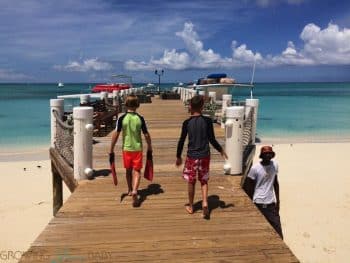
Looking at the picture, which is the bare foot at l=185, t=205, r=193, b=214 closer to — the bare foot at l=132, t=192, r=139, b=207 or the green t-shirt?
the bare foot at l=132, t=192, r=139, b=207

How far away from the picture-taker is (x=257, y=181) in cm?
588

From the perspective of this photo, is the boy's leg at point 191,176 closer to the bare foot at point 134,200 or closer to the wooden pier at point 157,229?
the wooden pier at point 157,229

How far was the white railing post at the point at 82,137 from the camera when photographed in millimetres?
6770

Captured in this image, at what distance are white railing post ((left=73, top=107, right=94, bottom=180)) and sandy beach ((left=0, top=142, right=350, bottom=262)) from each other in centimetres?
392

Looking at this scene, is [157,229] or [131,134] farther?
[131,134]

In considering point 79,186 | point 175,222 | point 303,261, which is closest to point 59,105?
point 79,186

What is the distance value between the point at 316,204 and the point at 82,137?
31.2 feet

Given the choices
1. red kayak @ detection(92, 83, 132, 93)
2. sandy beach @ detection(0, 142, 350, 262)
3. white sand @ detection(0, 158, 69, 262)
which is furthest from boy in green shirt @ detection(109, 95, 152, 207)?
red kayak @ detection(92, 83, 132, 93)

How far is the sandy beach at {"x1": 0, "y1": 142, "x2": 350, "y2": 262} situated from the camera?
33.6 ft

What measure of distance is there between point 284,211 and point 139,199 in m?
7.98

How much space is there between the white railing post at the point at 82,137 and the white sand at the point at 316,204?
18.7ft

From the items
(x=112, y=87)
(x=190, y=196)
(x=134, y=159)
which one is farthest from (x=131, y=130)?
(x=112, y=87)

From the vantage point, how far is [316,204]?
13539mm

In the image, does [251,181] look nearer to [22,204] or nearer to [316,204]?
[316,204]
